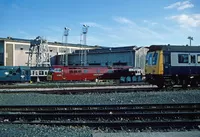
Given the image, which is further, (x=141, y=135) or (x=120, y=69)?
(x=120, y=69)

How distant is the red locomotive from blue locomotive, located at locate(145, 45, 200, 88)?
17429 millimetres

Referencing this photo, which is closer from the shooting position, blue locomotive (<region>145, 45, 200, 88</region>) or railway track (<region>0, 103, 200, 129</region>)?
railway track (<region>0, 103, 200, 129</region>)

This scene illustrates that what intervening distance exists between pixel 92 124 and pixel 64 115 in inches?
64.8

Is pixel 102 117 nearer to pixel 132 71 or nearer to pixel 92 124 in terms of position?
pixel 92 124

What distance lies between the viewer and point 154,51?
2083 centimetres

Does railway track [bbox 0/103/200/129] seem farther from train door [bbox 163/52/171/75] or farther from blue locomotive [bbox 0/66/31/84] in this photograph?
blue locomotive [bbox 0/66/31/84]

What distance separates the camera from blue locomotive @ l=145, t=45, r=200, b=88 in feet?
66.0

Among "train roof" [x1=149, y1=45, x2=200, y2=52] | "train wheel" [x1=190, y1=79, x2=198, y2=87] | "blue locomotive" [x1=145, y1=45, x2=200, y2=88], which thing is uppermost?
A: "train roof" [x1=149, y1=45, x2=200, y2=52]

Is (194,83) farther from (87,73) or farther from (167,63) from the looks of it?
(87,73)

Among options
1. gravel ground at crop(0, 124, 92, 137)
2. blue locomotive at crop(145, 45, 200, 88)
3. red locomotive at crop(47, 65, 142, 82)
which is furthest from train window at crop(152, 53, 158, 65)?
red locomotive at crop(47, 65, 142, 82)

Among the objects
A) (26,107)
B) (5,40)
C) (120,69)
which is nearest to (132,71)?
(120,69)

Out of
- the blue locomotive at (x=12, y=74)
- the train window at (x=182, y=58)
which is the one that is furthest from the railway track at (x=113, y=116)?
the blue locomotive at (x=12, y=74)

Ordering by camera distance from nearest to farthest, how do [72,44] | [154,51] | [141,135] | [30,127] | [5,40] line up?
[141,135], [30,127], [154,51], [5,40], [72,44]

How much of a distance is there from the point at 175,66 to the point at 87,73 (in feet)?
78.0
